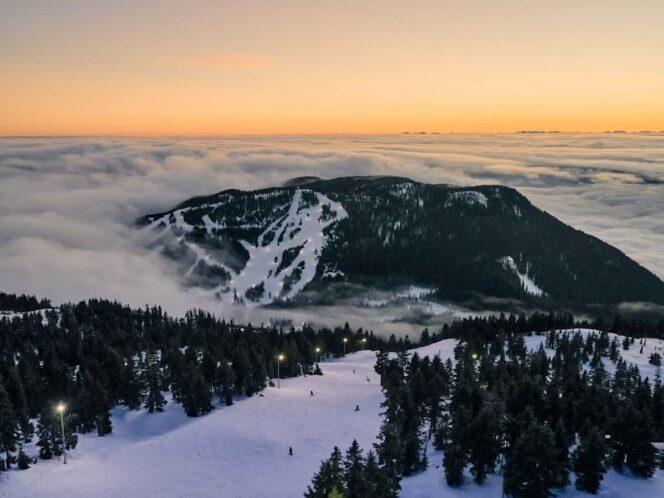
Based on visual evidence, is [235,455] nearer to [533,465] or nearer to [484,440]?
[484,440]

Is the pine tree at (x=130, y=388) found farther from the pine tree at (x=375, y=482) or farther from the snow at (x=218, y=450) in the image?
the pine tree at (x=375, y=482)

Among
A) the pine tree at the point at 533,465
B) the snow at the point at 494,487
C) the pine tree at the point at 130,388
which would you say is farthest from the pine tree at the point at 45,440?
the pine tree at the point at 533,465

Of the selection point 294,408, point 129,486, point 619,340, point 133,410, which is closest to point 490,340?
point 619,340

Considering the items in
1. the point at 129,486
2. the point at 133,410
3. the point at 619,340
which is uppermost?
the point at 129,486

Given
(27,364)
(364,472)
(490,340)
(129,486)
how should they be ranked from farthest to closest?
(490,340) → (27,364) → (129,486) → (364,472)

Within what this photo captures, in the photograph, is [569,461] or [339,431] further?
[339,431]

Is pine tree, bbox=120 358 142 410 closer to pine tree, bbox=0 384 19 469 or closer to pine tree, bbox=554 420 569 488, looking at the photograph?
pine tree, bbox=0 384 19 469

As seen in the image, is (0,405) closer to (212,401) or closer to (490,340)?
(212,401)
